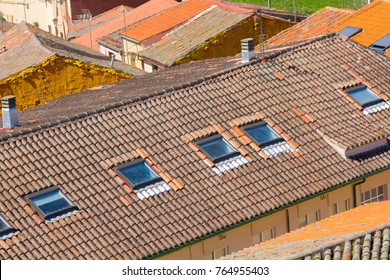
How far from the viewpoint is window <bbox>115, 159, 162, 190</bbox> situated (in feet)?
103

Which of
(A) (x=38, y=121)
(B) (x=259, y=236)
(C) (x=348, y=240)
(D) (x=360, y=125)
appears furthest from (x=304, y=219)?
(C) (x=348, y=240)

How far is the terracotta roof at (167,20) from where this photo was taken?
5526 centimetres

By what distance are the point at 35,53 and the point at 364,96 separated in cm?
1378

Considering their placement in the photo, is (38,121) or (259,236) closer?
(259,236)

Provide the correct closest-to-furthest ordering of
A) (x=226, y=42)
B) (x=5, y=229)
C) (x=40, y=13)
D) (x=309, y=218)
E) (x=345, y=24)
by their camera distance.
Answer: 1. (x=5, y=229)
2. (x=309, y=218)
3. (x=345, y=24)
4. (x=226, y=42)
5. (x=40, y=13)

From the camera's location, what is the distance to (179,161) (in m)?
32.5

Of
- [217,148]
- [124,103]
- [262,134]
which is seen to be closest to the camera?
[217,148]

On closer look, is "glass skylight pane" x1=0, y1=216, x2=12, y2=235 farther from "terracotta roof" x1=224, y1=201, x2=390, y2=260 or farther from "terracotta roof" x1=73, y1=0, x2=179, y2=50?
"terracotta roof" x1=73, y1=0, x2=179, y2=50

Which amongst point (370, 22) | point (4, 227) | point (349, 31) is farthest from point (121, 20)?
point (4, 227)

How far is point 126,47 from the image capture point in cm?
5703

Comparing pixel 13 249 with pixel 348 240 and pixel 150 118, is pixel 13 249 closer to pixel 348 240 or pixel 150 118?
pixel 150 118

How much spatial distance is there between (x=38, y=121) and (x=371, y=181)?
857cm

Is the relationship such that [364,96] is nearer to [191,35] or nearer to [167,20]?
[191,35]

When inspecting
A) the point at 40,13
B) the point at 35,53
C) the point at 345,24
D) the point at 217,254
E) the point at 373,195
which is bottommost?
the point at 40,13
